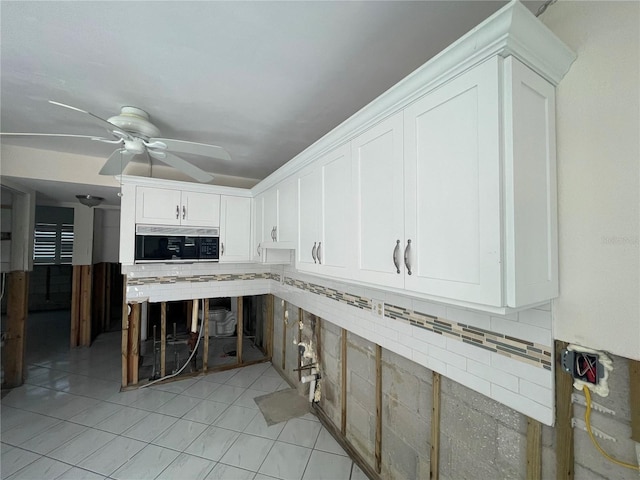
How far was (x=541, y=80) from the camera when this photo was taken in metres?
0.95

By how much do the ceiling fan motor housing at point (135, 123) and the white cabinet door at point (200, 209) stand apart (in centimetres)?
113

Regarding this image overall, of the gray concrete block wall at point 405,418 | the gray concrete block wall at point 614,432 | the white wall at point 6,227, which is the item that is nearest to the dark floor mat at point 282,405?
the gray concrete block wall at point 405,418

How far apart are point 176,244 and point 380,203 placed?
8.29 ft

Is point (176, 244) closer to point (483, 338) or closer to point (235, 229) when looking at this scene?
point (235, 229)

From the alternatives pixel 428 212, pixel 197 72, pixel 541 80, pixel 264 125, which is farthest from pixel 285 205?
pixel 541 80

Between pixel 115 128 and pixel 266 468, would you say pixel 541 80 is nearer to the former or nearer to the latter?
pixel 115 128

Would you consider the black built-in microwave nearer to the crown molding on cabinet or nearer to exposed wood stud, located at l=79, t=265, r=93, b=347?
the crown molding on cabinet

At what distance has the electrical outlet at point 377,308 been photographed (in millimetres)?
1886

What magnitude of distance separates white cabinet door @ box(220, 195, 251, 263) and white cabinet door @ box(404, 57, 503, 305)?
258 centimetres

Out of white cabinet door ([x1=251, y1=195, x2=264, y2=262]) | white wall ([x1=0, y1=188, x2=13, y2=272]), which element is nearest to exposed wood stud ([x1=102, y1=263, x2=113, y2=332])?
white wall ([x1=0, y1=188, x2=13, y2=272])

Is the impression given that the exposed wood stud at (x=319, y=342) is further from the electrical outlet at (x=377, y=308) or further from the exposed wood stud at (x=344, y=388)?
the electrical outlet at (x=377, y=308)

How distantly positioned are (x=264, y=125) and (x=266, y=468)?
9.01 feet

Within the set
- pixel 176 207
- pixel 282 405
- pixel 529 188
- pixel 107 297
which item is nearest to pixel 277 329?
pixel 282 405

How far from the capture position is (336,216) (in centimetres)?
167
